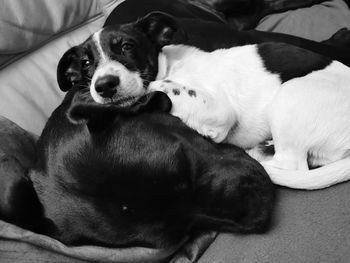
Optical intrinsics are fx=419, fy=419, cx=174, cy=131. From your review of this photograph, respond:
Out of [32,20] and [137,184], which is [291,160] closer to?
[137,184]

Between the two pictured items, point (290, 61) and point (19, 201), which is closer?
point (19, 201)

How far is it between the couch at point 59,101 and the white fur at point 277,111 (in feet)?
0.48

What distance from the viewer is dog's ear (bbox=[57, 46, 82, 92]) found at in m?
1.80

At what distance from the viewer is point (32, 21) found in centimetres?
194

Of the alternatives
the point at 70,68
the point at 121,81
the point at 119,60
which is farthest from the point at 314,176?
the point at 70,68

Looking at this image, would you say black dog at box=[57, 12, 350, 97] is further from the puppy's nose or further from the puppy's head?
the puppy's head

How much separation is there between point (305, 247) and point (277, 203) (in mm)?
202

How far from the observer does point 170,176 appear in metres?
1.05

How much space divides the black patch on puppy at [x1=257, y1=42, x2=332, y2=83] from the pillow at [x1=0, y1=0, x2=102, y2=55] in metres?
1.07

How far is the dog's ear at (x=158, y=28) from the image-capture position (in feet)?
5.90

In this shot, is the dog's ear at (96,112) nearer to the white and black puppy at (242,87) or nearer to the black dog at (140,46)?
the white and black puppy at (242,87)

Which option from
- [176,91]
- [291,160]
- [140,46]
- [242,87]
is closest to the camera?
[291,160]

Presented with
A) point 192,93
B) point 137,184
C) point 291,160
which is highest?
point 137,184

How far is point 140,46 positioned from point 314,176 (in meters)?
0.89
